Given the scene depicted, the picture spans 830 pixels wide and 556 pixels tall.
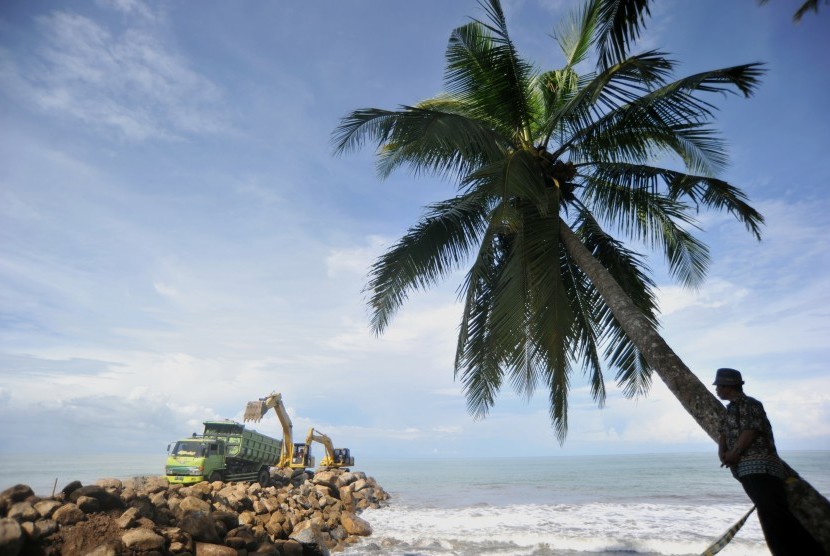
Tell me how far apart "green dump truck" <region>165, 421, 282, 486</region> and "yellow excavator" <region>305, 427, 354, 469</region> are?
6.16 ft

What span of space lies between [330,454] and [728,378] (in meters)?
27.5

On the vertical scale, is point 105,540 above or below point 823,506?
below

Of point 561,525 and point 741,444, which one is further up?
point 741,444

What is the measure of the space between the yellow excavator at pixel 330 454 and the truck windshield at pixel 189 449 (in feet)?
27.5

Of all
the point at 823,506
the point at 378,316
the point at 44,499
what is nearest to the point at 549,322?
the point at 378,316

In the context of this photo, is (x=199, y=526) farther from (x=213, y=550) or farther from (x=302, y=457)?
(x=302, y=457)

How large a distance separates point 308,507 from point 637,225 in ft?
50.6

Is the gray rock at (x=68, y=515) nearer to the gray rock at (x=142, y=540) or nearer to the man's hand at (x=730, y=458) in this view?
the gray rock at (x=142, y=540)

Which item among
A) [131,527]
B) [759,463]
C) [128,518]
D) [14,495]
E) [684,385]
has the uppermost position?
[684,385]

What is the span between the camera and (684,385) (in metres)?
4.40

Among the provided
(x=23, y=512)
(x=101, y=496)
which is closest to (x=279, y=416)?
Answer: (x=101, y=496)

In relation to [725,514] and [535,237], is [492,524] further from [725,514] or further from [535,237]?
[535,237]

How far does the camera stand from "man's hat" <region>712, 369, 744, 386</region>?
3.78m

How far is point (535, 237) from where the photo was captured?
23.0ft
